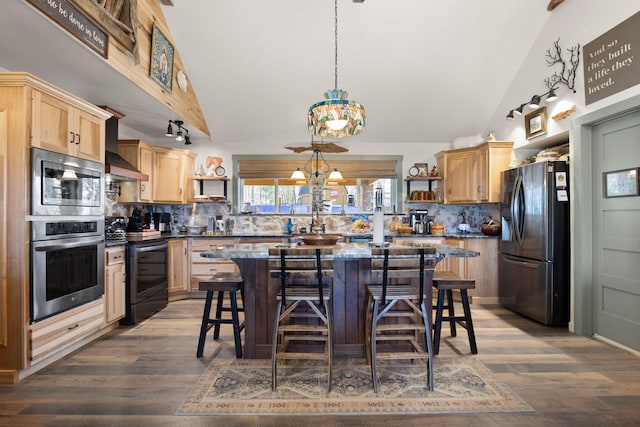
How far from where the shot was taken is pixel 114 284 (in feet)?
11.6

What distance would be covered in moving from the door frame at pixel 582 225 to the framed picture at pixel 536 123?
520mm

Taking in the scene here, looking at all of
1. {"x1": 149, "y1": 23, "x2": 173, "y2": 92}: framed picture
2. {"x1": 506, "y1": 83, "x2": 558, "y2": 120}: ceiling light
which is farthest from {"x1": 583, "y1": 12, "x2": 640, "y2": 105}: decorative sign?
{"x1": 149, "y1": 23, "x2": 173, "y2": 92}: framed picture

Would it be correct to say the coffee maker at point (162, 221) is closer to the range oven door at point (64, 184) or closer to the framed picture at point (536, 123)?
the range oven door at point (64, 184)

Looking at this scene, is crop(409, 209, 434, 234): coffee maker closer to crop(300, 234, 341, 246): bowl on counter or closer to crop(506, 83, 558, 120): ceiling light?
crop(506, 83, 558, 120): ceiling light

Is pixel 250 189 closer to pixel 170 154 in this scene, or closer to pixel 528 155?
pixel 170 154

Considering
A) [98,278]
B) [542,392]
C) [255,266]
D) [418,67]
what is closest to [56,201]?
[98,278]

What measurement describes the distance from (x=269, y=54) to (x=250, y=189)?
7.57 ft

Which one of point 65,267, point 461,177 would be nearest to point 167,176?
point 65,267

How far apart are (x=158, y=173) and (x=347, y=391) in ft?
13.6

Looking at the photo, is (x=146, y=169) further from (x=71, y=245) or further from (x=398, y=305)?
(x=398, y=305)

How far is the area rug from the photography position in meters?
2.12

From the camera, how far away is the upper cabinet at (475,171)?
4797 mm

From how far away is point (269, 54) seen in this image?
175 inches

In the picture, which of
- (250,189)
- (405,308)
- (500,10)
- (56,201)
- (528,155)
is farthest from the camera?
(250,189)
